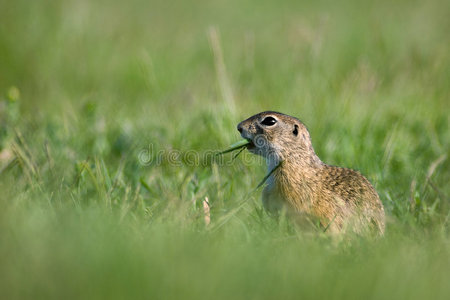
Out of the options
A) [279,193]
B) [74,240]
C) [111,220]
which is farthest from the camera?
[279,193]

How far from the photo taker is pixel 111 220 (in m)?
2.48

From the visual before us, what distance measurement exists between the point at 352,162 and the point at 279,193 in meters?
Answer: 1.22

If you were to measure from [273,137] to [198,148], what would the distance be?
1.16 m

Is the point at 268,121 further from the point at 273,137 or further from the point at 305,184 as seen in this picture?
the point at 305,184

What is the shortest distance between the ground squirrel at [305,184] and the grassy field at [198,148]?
0.17m

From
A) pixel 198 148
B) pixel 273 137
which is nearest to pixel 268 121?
pixel 273 137

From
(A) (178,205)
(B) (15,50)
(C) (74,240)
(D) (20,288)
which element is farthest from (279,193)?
(B) (15,50)

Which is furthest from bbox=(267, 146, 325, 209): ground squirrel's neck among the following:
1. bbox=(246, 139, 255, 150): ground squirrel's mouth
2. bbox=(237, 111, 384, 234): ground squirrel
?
bbox=(246, 139, 255, 150): ground squirrel's mouth

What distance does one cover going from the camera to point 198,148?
4371 mm

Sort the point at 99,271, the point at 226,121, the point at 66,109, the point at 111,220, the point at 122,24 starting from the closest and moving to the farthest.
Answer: the point at 99,271 → the point at 111,220 → the point at 226,121 → the point at 66,109 → the point at 122,24

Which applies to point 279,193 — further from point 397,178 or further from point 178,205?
point 397,178

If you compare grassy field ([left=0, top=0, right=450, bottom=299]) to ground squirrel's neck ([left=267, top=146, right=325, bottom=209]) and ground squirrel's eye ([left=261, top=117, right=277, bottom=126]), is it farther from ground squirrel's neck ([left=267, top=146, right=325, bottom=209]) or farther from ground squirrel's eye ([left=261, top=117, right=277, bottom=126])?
ground squirrel's eye ([left=261, top=117, right=277, bottom=126])

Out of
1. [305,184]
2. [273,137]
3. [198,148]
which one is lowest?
[198,148]

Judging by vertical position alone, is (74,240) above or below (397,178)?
below
